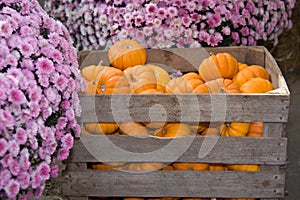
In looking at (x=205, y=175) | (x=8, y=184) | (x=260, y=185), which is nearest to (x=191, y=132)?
(x=205, y=175)

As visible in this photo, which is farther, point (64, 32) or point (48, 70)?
point (64, 32)

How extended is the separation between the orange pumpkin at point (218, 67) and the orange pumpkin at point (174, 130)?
1.17 ft

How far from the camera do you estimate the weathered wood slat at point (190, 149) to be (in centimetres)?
239

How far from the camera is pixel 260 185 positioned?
245 cm

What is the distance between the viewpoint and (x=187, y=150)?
7.88ft

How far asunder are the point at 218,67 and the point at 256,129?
1.38ft

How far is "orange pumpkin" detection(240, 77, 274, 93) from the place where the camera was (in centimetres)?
251

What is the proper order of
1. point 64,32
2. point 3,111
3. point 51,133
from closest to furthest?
point 3,111 < point 51,133 < point 64,32

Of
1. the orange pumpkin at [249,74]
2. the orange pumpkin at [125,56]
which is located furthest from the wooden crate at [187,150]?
the orange pumpkin at [125,56]

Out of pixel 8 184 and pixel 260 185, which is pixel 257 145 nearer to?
pixel 260 185

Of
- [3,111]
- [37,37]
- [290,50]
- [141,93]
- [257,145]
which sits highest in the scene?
[37,37]

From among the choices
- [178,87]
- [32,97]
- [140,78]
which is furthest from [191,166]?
[32,97]

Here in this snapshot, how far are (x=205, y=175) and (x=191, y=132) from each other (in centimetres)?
20

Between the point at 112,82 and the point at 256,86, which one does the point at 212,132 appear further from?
the point at 112,82
